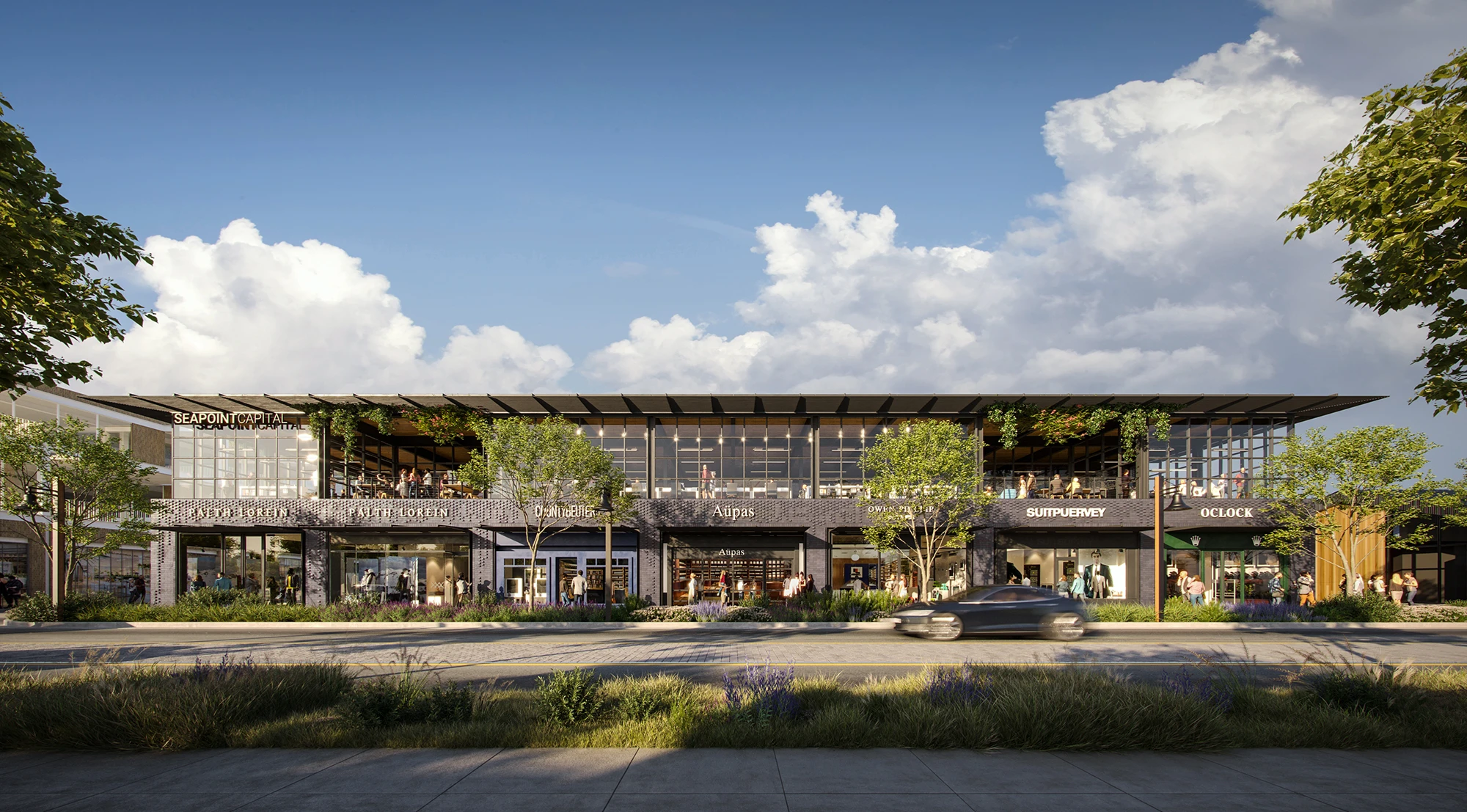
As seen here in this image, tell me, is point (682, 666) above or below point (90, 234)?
below

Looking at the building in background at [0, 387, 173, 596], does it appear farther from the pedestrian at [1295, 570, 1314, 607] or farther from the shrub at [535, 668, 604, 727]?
the pedestrian at [1295, 570, 1314, 607]

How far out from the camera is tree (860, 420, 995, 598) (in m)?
30.3

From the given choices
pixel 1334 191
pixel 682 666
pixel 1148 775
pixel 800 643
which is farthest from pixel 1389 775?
pixel 800 643

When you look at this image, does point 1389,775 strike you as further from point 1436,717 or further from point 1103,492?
point 1103,492

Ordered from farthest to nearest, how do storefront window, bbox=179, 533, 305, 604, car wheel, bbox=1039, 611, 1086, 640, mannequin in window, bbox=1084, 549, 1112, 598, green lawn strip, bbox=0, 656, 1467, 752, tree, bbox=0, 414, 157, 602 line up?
storefront window, bbox=179, 533, 305, 604 < mannequin in window, bbox=1084, 549, 1112, 598 < tree, bbox=0, 414, 157, 602 < car wheel, bbox=1039, 611, 1086, 640 < green lawn strip, bbox=0, 656, 1467, 752

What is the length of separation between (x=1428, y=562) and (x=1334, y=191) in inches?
1609

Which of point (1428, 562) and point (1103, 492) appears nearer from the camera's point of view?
point (1103, 492)

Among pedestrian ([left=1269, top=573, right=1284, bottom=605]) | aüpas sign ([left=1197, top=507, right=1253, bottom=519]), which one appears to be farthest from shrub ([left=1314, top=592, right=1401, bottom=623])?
aüpas sign ([left=1197, top=507, right=1253, bottom=519])

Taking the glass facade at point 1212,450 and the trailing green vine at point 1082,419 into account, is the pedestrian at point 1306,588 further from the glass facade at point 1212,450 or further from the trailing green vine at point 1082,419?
the trailing green vine at point 1082,419

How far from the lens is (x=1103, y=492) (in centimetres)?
3691

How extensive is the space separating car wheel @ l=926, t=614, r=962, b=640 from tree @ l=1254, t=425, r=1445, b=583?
18.1 m

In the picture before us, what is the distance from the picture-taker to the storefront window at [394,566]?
36656 millimetres

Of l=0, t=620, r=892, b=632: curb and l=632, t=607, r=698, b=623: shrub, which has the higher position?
l=632, t=607, r=698, b=623: shrub

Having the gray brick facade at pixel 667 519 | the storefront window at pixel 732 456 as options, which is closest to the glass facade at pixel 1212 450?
the gray brick facade at pixel 667 519
